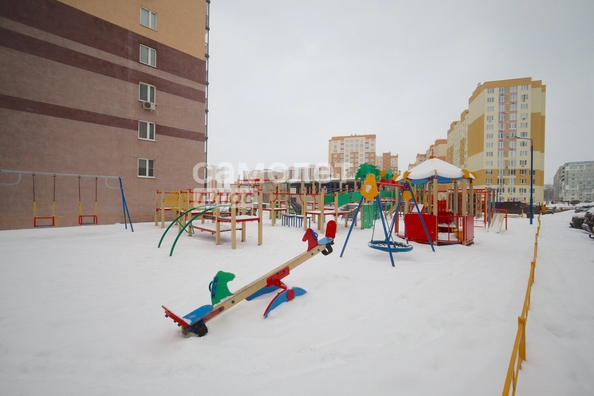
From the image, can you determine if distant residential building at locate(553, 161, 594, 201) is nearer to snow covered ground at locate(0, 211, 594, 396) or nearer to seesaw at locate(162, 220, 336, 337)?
snow covered ground at locate(0, 211, 594, 396)

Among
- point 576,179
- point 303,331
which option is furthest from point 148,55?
point 576,179

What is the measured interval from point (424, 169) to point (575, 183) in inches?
5777

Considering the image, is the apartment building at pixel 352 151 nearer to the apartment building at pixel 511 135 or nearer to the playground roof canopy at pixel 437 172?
the apartment building at pixel 511 135

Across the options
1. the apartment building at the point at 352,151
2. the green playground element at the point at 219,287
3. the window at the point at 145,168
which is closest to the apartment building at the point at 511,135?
the apartment building at the point at 352,151

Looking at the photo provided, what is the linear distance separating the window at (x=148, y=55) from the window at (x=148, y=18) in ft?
3.91

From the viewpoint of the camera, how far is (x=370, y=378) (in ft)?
7.95

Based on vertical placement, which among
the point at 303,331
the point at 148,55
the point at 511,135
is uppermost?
the point at 511,135

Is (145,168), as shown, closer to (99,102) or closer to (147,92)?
(99,102)

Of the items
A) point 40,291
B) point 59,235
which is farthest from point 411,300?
point 59,235

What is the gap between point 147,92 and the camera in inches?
578

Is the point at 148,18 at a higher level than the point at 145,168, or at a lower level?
higher

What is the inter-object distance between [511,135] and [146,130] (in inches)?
2305

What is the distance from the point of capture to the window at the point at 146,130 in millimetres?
14422

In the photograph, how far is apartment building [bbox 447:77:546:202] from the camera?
48281mm
